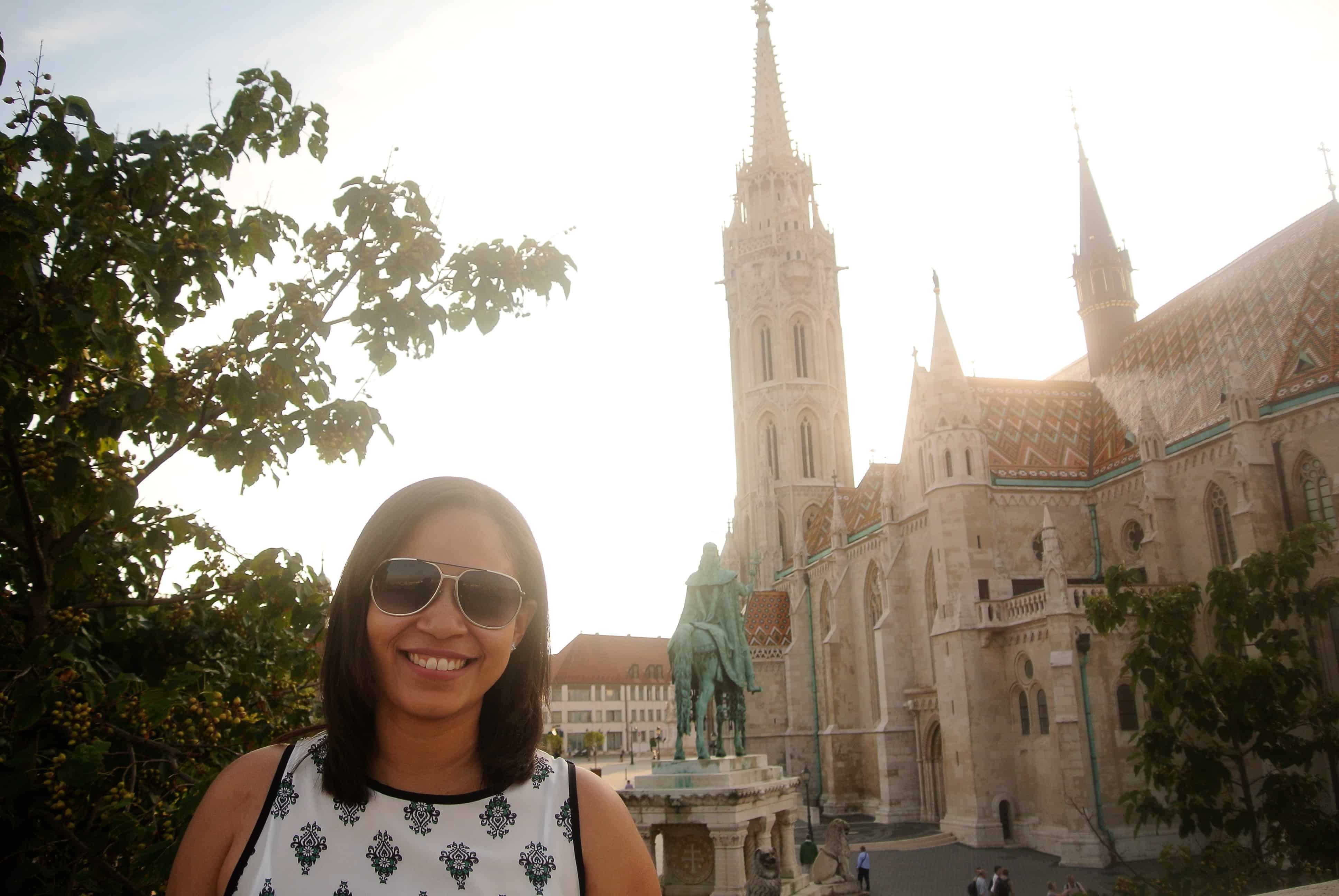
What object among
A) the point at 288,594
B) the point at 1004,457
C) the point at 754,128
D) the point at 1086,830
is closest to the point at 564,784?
the point at 288,594

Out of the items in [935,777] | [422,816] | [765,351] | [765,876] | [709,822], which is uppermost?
[765,351]

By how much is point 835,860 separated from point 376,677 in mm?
19758

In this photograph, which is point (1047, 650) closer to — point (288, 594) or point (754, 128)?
point (288, 594)

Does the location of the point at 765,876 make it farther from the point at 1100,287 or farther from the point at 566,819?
the point at 1100,287

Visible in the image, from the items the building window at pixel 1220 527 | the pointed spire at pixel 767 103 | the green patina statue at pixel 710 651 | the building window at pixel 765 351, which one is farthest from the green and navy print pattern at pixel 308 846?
the pointed spire at pixel 767 103

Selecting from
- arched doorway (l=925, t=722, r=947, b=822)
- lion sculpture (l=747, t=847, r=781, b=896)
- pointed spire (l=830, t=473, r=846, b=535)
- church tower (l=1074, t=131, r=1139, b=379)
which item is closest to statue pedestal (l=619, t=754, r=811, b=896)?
lion sculpture (l=747, t=847, r=781, b=896)

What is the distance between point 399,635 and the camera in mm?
2213

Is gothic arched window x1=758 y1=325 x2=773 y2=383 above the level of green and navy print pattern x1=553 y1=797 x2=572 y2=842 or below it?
above

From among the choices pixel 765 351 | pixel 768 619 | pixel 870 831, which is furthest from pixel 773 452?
pixel 870 831

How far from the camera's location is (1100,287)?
4025 cm

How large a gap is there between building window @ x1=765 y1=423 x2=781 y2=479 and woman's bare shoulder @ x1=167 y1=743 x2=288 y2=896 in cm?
5052

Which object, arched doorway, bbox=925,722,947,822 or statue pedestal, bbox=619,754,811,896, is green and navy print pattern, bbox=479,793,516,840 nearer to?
statue pedestal, bbox=619,754,811,896

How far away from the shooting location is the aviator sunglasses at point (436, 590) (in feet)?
7.27

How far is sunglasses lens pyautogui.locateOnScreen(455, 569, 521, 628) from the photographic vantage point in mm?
2246
